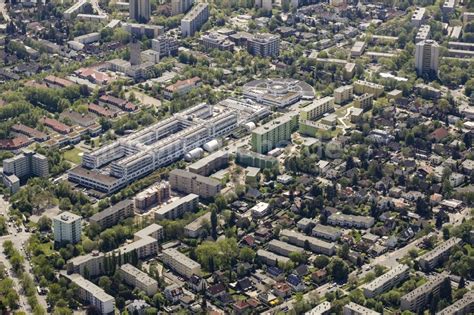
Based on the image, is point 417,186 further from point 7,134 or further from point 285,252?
point 7,134

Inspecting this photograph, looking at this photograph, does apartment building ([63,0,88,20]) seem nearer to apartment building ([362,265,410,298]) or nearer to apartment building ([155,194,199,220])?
apartment building ([155,194,199,220])

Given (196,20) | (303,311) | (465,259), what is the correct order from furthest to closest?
(196,20)
(465,259)
(303,311)

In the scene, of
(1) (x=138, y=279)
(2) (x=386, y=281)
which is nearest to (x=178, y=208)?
(1) (x=138, y=279)

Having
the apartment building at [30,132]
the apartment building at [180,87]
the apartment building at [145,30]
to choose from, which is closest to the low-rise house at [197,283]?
the apartment building at [30,132]

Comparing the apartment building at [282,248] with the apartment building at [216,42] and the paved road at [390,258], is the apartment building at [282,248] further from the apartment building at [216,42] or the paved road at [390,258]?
the apartment building at [216,42]

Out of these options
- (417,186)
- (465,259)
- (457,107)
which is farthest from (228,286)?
(457,107)

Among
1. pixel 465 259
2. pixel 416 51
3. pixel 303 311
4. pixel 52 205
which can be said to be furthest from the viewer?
pixel 416 51

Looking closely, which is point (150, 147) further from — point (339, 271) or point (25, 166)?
point (339, 271)
